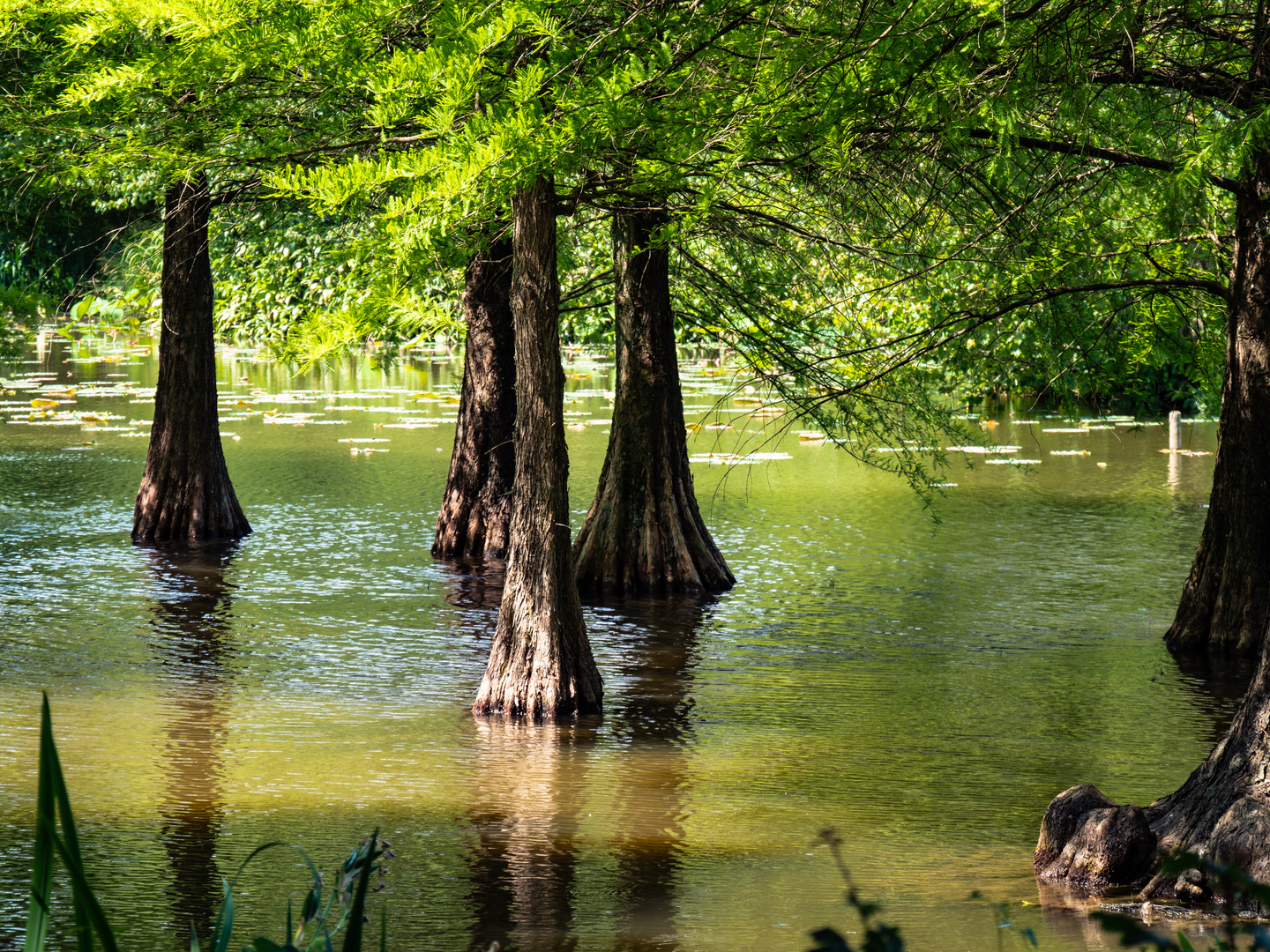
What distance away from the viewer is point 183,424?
16.5 m

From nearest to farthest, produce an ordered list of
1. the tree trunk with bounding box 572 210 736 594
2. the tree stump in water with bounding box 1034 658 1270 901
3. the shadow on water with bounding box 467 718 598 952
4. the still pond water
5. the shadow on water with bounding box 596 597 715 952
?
the shadow on water with bounding box 467 718 598 952
the tree stump in water with bounding box 1034 658 1270 901
the shadow on water with bounding box 596 597 715 952
the still pond water
the tree trunk with bounding box 572 210 736 594

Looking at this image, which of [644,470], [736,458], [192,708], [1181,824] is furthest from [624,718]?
[736,458]

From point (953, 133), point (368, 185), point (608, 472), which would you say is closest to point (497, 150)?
point (368, 185)

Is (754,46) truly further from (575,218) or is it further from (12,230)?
(12,230)

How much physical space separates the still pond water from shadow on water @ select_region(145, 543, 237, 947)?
32mm

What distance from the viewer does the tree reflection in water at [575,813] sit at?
6250 mm

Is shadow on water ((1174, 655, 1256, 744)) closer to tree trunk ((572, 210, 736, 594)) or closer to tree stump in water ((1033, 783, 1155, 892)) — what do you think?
tree stump in water ((1033, 783, 1155, 892))

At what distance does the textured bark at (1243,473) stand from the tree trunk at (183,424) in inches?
426

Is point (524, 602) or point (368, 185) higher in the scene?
A: point (368, 185)

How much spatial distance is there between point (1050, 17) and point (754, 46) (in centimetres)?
180

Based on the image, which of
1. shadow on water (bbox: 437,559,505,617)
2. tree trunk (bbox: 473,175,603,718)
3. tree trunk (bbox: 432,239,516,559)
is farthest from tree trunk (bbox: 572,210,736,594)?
tree trunk (bbox: 473,175,603,718)

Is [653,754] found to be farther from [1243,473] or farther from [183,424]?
[183,424]

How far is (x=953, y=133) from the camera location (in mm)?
6414

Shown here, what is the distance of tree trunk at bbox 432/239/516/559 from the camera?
15820 millimetres
